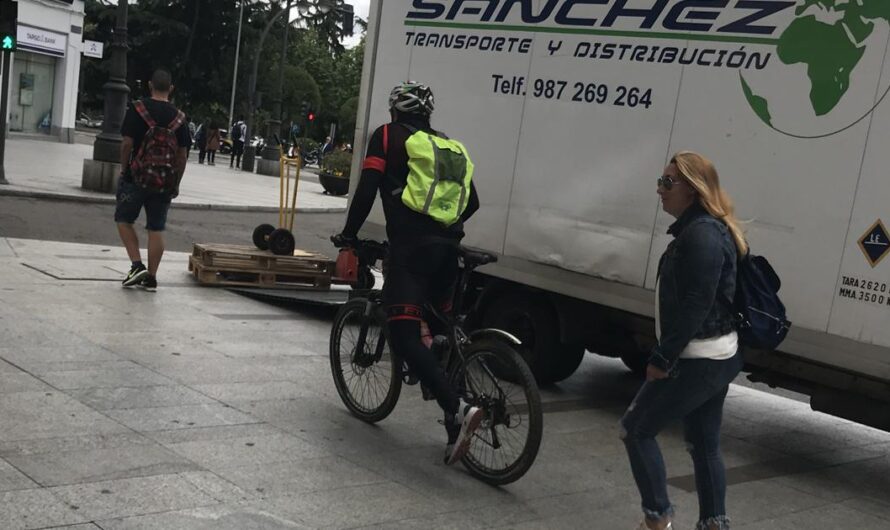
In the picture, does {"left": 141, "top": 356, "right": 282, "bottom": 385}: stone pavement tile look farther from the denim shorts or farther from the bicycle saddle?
the denim shorts

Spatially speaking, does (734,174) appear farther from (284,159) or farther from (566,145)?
(284,159)

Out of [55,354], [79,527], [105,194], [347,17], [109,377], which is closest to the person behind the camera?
[79,527]

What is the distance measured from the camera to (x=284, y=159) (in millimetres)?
11648

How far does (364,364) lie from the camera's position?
20.2ft

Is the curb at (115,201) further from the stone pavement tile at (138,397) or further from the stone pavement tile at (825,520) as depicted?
the stone pavement tile at (825,520)

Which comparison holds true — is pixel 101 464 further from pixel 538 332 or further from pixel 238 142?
pixel 238 142

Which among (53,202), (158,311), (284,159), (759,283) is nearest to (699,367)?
(759,283)

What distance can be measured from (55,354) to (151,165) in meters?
2.86

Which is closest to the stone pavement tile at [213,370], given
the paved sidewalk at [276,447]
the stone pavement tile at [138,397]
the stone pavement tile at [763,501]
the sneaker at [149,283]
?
the paved sidewalk at [276,447]

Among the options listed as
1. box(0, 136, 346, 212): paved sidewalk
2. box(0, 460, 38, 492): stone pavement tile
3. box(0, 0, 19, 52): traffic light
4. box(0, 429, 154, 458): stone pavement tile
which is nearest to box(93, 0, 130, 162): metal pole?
box(0, 136, 346, 212): paved sidewalk

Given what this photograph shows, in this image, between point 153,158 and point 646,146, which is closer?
point 646,146

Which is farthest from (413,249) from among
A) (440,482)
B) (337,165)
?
(337,165)

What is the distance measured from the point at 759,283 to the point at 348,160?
25811 mm

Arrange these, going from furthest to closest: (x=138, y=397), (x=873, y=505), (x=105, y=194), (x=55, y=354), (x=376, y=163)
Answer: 1. (x=105, y=194)
2. (x=55, y=354)
3. (x=138, y=397)
4. (x=873, y=505)
5. (x=376, y=163)
